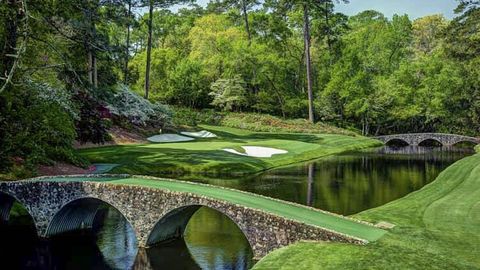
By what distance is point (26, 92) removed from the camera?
29750 millimetres

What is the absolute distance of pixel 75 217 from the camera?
2472 cm

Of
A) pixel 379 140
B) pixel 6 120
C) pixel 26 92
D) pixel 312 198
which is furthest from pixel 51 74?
pixel 379 140

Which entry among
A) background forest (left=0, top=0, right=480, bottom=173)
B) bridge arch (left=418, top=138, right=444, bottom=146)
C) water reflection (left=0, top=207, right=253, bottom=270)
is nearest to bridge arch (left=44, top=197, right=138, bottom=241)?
water reflection (left=0, top=207, right=253, bottom=270)

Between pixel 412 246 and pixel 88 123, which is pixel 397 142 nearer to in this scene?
pixel 88 123

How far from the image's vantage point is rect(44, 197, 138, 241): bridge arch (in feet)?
75.6

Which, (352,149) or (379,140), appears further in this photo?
(379,140)

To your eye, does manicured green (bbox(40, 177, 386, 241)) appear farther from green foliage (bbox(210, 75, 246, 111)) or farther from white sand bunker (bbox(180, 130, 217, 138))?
green foliage (bbox(210, 75, 246, 111))

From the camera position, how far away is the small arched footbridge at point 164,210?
17.8 m

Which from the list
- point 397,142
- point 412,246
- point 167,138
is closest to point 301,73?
point 397,142

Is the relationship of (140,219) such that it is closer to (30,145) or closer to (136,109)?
(30,145)

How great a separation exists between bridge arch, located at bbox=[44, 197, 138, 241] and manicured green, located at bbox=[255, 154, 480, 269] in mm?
9895

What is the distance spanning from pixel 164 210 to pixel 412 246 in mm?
9669

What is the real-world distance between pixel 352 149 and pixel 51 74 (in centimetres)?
4133

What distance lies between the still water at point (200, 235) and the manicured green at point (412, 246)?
348 centimetres
